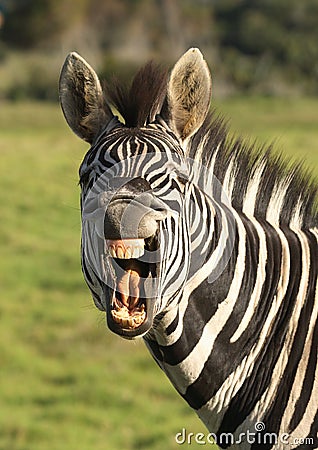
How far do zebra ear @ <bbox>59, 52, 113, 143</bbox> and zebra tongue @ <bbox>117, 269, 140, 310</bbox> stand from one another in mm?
632

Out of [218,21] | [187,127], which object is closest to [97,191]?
[187,127]

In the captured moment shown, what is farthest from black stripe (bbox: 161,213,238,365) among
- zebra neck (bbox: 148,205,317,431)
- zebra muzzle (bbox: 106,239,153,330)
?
zebra muzzle (bbox: 106,239,153,330)

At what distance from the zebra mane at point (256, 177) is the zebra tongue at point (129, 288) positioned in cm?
65

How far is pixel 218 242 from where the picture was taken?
3.06m

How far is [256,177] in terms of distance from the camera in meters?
3.25

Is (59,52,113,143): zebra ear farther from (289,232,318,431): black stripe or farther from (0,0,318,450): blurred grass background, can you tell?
(289,232,318,431): black stripe

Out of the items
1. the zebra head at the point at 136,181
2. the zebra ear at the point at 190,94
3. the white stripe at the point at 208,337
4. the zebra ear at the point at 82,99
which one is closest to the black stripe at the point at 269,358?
the white stripe at the point at 208,337

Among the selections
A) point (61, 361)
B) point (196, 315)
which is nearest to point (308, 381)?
point (196, 315)

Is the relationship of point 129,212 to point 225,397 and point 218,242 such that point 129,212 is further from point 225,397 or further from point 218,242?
point 225,397

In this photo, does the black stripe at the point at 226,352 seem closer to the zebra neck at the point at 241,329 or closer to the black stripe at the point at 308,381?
the zebra neck at the point at 241,329

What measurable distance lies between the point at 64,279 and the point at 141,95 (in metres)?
9.60

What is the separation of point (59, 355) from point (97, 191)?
7.22 m

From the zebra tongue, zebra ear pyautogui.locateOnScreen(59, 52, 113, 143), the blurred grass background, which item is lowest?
the blurred grass background

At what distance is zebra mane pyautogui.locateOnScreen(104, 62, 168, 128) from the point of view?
9.86ft
